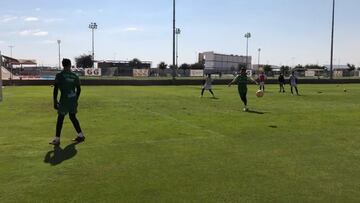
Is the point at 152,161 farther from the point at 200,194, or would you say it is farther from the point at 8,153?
the point at 8,153

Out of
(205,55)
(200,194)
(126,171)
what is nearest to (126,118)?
(126,171)

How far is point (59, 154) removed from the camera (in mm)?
9070

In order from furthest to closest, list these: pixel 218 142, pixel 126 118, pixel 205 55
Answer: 1. pixel 205 55
2. pixel 126 118
3. pixel 218 142

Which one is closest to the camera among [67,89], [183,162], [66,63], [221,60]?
[183,162]

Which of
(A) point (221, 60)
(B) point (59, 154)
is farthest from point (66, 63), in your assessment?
(A) point (221, 60)

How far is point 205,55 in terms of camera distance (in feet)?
436

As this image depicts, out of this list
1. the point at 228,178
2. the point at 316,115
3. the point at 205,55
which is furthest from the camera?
the point at 205,55

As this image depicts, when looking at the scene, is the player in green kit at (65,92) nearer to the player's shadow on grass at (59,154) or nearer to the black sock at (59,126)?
the black sock at (59,126)

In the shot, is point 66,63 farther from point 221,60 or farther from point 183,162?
point 221,60

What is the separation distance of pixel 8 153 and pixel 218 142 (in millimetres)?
4379

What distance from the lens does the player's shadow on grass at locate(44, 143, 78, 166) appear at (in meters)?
8.44

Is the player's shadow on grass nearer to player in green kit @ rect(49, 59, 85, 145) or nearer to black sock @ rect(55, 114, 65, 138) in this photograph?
black sock @ rect(55, 114, 65, 138)

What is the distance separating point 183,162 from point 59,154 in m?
2.47

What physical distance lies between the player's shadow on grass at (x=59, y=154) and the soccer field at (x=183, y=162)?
0.02 m
